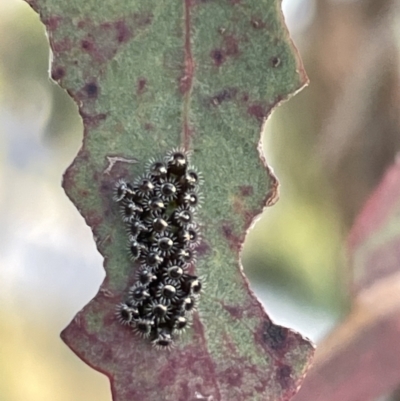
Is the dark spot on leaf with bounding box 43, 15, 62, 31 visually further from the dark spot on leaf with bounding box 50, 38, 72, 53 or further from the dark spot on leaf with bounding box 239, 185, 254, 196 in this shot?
the dark spot on leaf with bounding box 239, 185, 254, 196

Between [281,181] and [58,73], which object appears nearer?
[58,73]

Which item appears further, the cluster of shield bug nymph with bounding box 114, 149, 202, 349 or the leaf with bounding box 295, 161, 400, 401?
the leaf with bounding box 295, 161, 400, 401

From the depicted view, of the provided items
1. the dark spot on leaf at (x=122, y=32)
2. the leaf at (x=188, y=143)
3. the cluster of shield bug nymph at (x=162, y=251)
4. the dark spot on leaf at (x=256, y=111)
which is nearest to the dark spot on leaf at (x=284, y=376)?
the leaf at (x=188, y=143)

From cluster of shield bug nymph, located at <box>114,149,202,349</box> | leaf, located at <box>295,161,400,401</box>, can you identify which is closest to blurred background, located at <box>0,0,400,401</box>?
leaf, located at <box>295,161,400,401</box>

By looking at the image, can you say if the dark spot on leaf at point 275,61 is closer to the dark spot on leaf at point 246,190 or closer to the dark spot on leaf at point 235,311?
the dark spot on leaf at point 246,190

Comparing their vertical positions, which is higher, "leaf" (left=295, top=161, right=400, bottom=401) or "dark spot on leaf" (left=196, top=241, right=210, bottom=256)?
"leaf" (left=295, top=161, right=400, bottom=401)

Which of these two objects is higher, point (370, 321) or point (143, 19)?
point (370, 321)

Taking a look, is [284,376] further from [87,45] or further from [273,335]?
[87,45]

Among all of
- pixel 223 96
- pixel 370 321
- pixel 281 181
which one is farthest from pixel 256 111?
pixel 370 321
